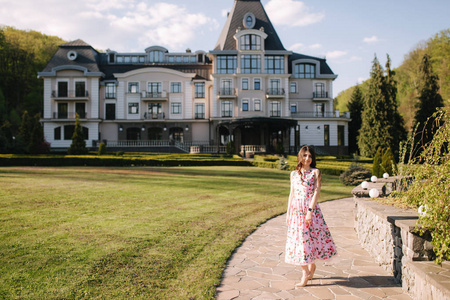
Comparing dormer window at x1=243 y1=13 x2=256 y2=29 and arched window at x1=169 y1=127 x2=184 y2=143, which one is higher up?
dormer window at x1=243 y1=13 x2=256 y2=29

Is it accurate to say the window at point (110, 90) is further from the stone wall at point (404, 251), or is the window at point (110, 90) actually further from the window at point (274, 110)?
the stone wall at point (404, 251)

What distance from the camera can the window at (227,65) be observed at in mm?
38438

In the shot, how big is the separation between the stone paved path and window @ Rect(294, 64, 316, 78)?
3688cm

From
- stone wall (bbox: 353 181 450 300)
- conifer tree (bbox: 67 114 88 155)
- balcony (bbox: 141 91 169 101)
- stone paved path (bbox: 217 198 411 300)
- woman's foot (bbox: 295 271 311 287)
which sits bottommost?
stone paved path (bbox: 217 198 411 300)

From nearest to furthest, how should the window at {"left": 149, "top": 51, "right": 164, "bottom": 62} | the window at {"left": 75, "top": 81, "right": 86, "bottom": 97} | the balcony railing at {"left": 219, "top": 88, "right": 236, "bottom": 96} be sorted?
1. the balcony railing at {"left": 219, "top": 88, "right": 236, "bottom": 96}
2. the window at {"left": 75, "top": 81, "right": 86, "bottom": 97}
3. the window at {"left": 149, "top": 51, "right": 164, "bottom": 62}

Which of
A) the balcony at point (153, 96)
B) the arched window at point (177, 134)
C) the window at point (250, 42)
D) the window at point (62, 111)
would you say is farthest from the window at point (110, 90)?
the window at point (250, 42)

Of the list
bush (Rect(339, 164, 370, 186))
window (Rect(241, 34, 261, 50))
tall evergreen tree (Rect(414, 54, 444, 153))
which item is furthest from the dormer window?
bush (Rect(339, 164, 370, 186))

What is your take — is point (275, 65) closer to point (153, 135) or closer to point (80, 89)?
point (153, 135)

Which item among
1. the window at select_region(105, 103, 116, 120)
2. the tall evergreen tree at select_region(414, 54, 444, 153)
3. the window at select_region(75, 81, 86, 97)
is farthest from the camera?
the window at select_region(105, 103, 116, 120)

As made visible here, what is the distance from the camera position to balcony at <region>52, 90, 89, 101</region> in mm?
38500

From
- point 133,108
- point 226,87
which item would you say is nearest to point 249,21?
point 226,87

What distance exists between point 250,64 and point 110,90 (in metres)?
16.7

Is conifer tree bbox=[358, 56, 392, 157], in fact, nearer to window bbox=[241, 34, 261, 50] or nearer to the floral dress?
window bbox=[241, 34, 261, 50]

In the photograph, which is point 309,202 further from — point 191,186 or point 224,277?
point 191,186
